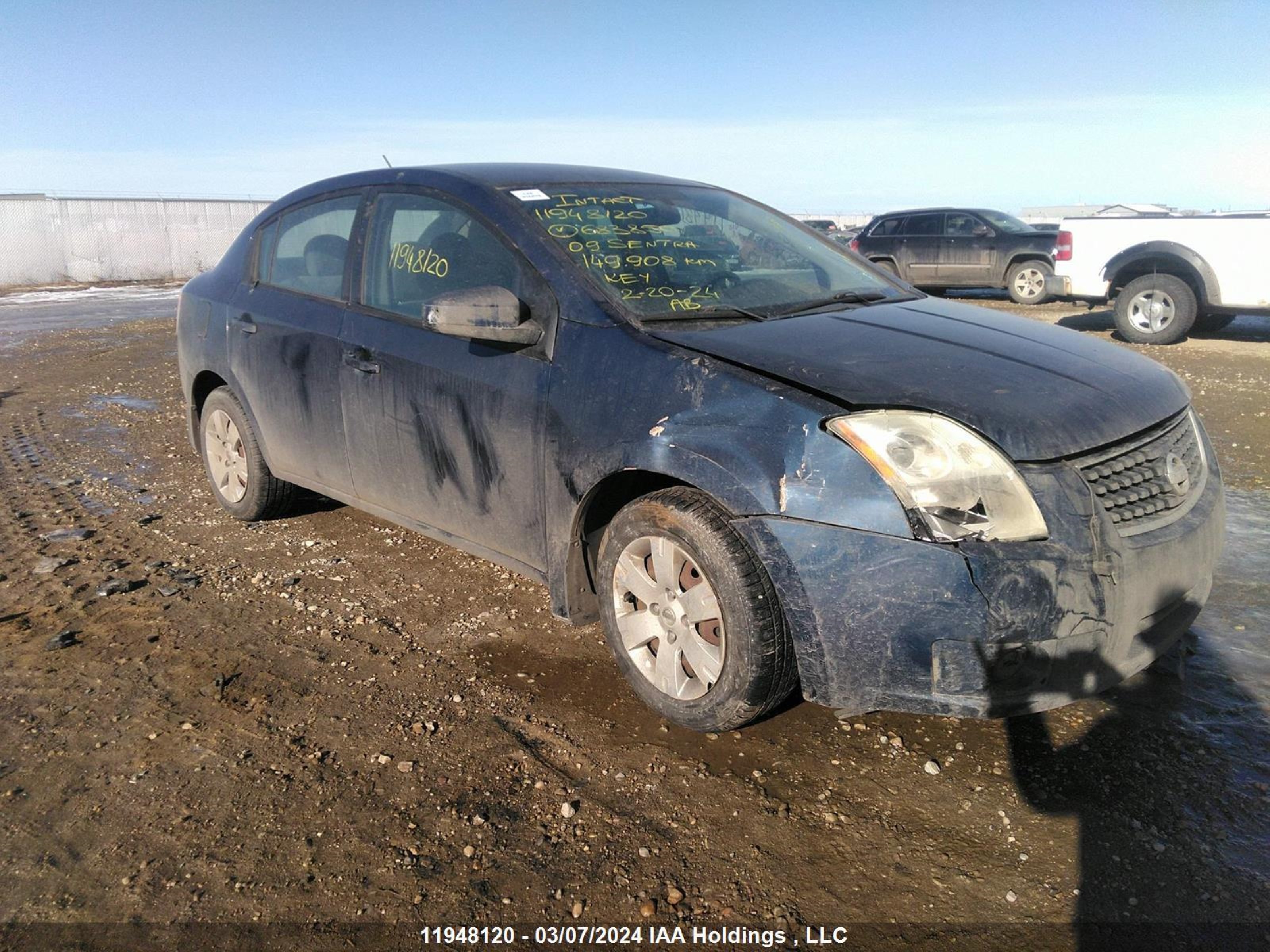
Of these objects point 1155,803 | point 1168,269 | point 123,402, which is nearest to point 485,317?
point 1155,803

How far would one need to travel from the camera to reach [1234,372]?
359 inches

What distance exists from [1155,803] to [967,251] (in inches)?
596

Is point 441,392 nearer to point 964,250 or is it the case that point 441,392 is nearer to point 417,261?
point 417,261

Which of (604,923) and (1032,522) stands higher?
(1032,522)

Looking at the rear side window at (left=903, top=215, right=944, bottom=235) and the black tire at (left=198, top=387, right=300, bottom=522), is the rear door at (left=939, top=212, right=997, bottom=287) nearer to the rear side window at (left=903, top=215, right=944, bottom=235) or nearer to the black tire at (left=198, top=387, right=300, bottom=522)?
the rear side window at (left=903, top=215, right=944, bottom=235)

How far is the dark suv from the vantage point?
52.0 feet

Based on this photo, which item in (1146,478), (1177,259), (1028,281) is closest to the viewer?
(1146,478)

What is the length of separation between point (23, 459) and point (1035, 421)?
6.48 metres

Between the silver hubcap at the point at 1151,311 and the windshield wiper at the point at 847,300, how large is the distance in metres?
8.41

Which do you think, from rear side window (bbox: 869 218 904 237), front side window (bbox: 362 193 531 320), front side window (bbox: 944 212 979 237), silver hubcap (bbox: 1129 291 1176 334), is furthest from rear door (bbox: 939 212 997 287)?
front side window (bbox: 362 193 531 320)

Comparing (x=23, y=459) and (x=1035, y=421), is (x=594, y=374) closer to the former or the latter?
(x=1035, y=421)

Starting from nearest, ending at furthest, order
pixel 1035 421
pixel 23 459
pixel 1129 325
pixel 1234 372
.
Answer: pixel 1035 421 → pixel 23 459 → pixel 1234 372 → pixel 1129 325

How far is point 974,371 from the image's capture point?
113 inches

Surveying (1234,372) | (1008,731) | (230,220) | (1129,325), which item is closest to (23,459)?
(1008,731)
